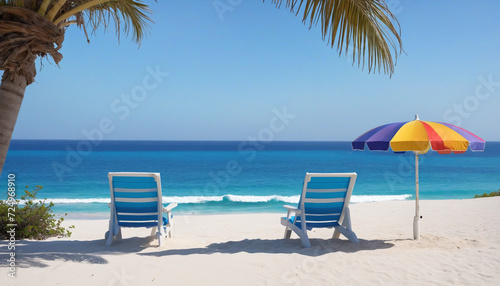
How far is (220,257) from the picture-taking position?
13.6ft

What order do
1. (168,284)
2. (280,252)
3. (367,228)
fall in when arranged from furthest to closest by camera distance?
(367,228), (280,252), (168,284)

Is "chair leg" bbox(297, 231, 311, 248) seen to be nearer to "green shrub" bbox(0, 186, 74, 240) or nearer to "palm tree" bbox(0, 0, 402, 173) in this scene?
"palm tree" bbox(0, 0, 402, 173)

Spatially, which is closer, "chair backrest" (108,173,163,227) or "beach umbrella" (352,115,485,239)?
"beach umbrella" (352,115,485,239)

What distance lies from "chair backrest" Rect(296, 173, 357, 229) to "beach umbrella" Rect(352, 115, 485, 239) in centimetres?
56

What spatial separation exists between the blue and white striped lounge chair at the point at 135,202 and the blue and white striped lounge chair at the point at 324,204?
6.10 ft

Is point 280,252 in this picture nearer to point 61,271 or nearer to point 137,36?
point 61,271

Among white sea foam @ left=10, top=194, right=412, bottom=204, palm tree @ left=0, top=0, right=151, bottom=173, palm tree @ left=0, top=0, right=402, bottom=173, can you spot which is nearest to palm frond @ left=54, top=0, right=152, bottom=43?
palm tree @ left=0, top=0, right=402, bottom=173

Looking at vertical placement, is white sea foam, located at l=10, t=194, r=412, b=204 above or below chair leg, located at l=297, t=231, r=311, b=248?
below

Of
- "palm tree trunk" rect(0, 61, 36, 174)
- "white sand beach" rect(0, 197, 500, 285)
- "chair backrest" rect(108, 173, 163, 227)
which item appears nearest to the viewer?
"palm tree trunk" rect(0, 61, 36, 174)

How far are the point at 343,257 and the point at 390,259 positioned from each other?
534 millimetres

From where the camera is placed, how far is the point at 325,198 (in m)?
4.88

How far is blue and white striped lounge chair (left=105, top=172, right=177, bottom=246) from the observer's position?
462 cm

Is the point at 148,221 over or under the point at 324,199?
under

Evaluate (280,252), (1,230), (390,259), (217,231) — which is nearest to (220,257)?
(280,252)
